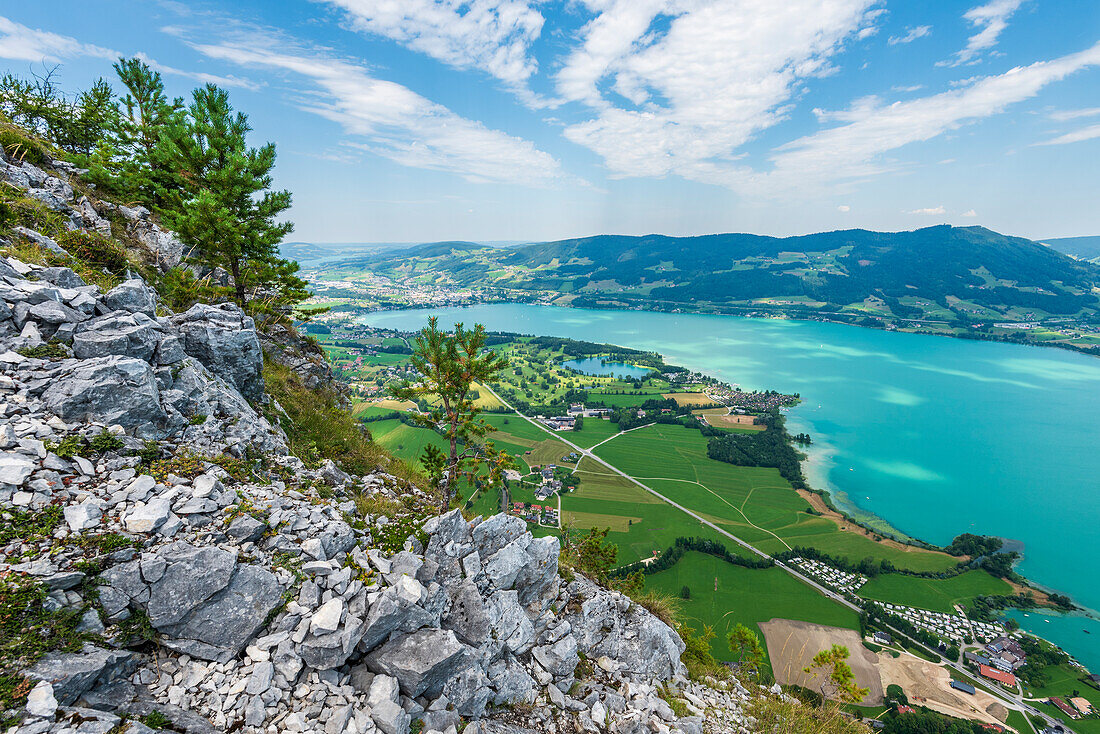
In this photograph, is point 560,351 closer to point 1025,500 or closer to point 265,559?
point 1025,500

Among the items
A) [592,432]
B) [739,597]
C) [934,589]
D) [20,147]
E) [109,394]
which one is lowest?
[934,589]

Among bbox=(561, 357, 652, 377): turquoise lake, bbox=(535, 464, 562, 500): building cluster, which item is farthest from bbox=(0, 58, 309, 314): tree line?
bbox=(561, 357, 652, 377): turquoise lake

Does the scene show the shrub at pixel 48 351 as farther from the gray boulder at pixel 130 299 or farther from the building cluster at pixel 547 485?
the building cluster at pixel 547 485

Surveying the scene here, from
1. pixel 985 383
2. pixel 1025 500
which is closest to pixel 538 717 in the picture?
pixel 1025 500

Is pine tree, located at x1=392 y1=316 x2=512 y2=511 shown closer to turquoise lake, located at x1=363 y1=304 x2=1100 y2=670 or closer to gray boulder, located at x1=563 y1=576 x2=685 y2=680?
gray boulder, located at x1=563 y1=576 x2=685 y2=680

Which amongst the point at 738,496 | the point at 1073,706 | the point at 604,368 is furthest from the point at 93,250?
the point at 604,368

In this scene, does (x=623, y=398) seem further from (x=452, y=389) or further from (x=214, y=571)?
(x=214, y=571)
